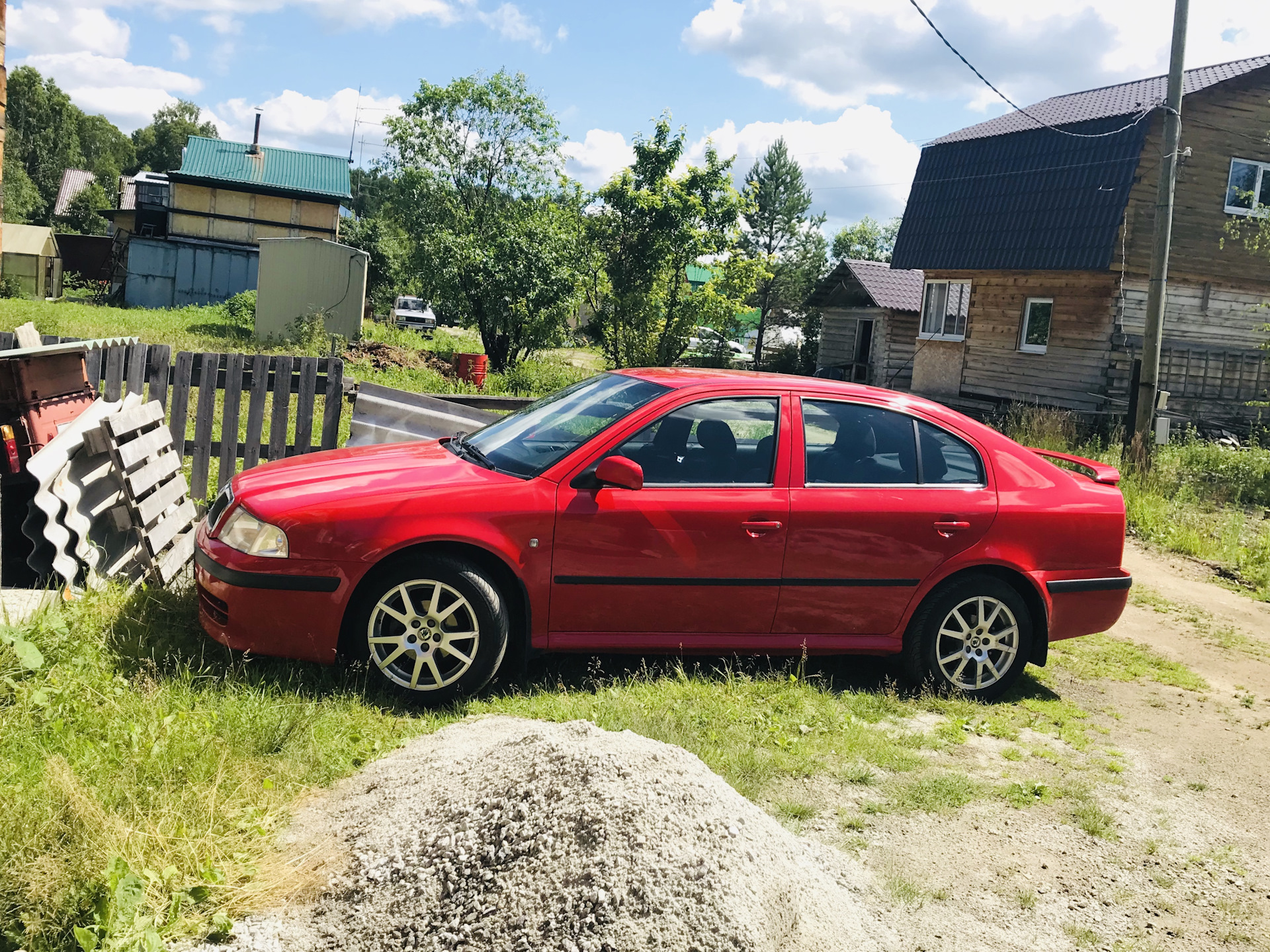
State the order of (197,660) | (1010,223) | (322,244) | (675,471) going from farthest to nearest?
(322,244) → (1010,223) → (675,471) → (197,660)

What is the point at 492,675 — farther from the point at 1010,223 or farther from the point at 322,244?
the point at 322,244

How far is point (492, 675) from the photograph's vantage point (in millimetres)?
4988

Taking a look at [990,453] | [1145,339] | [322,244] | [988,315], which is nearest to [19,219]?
[322,244]

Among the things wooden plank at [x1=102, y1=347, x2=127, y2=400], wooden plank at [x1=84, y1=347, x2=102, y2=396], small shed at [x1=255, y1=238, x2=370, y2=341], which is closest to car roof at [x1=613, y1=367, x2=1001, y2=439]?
wooden plank at [x1=102, y1=347, x2=127, y2=400]

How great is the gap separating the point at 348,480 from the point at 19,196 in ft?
222

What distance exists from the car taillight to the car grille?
1.94m

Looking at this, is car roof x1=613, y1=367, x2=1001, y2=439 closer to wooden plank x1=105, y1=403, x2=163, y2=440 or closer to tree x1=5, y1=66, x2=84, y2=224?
wooden plank x1=105, y1=403, x2=163, y2=440

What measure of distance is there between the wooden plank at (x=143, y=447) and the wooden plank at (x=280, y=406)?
1.21 m

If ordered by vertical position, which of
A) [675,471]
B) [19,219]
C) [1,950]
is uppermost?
[19,219]

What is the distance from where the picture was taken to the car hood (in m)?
4.94

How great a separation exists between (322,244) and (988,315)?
16275mm

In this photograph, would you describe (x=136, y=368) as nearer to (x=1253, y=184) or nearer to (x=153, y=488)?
(x=153, y=488)

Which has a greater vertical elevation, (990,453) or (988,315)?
(988,315)

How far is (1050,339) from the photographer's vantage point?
22.8 metres
